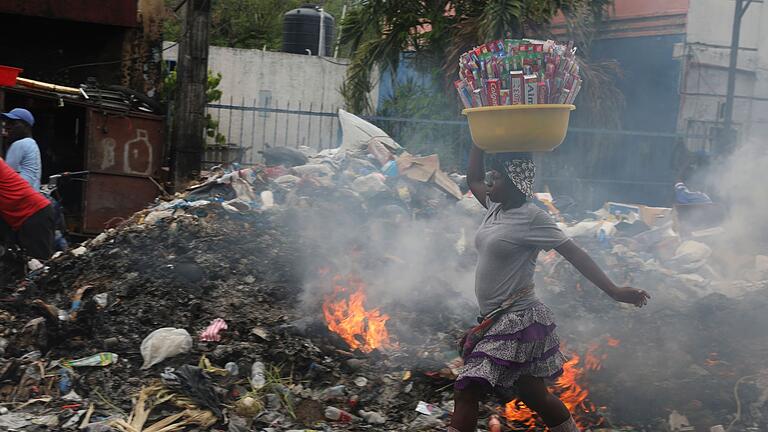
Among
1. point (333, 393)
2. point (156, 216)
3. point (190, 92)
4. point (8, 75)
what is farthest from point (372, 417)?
point (8, 75)

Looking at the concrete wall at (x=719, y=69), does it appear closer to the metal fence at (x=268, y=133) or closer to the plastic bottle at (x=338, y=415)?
the metal fence at (x=268, y=133)

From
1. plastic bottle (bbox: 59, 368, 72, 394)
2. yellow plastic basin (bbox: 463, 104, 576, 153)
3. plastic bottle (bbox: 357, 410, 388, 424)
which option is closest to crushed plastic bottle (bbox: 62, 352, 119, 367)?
plastic bottle (bbox: 59, 368, 72, 394)

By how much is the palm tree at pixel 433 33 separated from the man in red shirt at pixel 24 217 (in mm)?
7415

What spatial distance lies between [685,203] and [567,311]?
4.43 m

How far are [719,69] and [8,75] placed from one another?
43.7ft

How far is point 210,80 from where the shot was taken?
666 inches

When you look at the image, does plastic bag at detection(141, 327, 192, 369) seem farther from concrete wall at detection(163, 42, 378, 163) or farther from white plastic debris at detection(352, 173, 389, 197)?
concrete wall at detection(163, 42, 378, 163)

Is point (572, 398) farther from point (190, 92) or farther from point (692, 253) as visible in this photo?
point (190, 92)

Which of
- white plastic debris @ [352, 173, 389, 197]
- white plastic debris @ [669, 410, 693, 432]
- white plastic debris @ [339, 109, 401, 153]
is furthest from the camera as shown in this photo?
white plastic debris @ [339, 109, 401, 153]

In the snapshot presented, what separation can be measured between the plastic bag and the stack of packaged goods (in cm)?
265

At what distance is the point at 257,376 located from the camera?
5.19 meters

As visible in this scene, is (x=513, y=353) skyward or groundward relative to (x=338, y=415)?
skyward

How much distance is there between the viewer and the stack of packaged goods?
404 centimetres

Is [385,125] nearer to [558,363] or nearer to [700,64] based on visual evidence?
[700,64]
